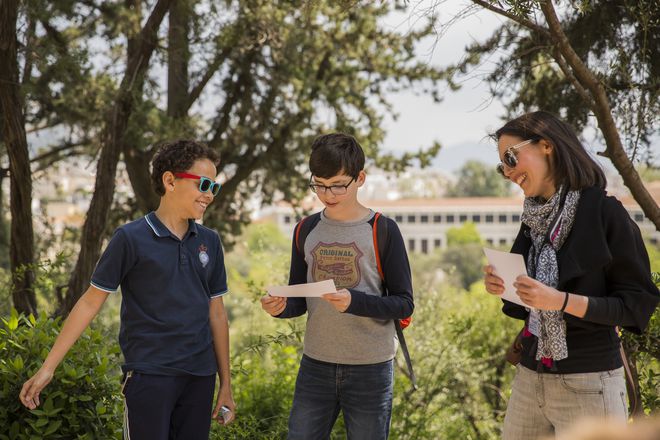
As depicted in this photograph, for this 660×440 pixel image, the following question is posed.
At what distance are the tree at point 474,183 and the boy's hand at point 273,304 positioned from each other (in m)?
99.7

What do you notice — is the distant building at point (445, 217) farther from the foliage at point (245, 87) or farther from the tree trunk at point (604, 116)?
the tree trunk at point (604, 116)

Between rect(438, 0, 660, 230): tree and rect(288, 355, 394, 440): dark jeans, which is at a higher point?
rect(438, 0, 660, 230): tree

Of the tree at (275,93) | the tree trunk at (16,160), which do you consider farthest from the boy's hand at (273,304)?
the tree at (275,93)

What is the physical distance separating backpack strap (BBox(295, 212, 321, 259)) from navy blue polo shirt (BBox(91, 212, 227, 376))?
16.5 inches

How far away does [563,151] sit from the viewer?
7.90ft

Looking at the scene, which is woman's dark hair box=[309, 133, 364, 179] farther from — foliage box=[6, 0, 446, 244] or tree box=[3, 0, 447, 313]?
foliage box=[6, 0, 446, 244]

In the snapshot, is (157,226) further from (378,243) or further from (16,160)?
(16,160)

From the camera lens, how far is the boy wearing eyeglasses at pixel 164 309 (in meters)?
2.61

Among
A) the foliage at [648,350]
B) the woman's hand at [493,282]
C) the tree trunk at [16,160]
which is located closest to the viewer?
the woman's hand at [493,282]

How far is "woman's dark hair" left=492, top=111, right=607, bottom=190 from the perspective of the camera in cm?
238

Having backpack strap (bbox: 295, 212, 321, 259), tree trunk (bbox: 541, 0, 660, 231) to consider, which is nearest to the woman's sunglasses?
backpack strap (bbox: 295, 212, 321, 259)

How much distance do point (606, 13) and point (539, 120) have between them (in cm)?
221

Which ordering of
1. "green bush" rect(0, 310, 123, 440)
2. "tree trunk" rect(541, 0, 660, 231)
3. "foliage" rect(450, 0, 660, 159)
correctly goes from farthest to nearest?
"foliage" rect(450, 0, 660, 159), "tree trunk" rect(541, 0, 660, 231), "green bush" rect(0, 310, 123, 440)

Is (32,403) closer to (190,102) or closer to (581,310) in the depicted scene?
(581,310)
